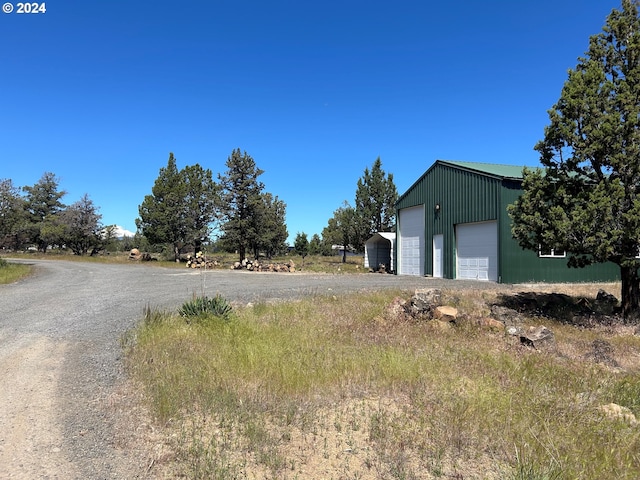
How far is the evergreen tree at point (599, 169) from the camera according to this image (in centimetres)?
1002

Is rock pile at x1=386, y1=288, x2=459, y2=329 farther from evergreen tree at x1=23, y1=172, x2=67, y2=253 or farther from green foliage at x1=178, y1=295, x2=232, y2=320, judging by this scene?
evergreen tree at x1=23, y1=172, x2=67, y2=253

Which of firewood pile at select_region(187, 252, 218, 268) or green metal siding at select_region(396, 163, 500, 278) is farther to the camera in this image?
firewood pile at select_region(187, 252, 218, 268)

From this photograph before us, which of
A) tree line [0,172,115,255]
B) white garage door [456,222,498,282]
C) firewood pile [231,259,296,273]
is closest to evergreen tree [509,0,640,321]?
white garage door [456,222,498,282]

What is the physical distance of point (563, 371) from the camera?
5.92 meters

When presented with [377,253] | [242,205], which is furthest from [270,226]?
[377,253]

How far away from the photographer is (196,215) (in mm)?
38188

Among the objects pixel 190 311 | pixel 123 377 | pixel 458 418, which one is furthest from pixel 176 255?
pixel 458 418

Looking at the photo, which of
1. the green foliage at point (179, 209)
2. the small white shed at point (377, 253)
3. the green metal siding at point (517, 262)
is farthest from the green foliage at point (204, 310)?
the green foliage at point (179, 209)

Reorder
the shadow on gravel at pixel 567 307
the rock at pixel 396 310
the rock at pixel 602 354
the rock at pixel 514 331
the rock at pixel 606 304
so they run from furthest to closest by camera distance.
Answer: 1. the rock at pixel 606 304
2. the shadow on gravel at pixel 567 307
3. the rock at pixel 396 310
4. the rock at pixel 514 331
5. the rock at pixel 602 354

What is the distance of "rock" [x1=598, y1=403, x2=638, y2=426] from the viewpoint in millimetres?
4187

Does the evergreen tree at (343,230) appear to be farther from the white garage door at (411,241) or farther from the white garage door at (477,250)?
the white garage door at (477,250)

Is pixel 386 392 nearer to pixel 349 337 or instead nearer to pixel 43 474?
pixel 349 337

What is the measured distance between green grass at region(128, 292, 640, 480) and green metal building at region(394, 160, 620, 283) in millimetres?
12301

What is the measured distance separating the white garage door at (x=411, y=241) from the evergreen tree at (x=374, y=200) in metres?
13.6
